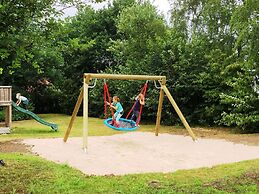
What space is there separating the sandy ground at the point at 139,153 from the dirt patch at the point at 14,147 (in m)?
0.23

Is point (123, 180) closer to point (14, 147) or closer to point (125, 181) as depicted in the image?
point (125, 181)

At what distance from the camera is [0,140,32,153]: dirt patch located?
11.0 metres

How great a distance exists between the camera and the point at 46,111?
27.8 meters

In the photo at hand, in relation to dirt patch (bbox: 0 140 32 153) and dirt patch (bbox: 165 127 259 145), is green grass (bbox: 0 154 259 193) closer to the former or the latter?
dirt patch (bbox: 0 140 32 153)

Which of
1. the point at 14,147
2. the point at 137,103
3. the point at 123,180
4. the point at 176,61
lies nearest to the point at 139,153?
the point at 123,180

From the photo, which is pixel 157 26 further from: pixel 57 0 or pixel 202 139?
pixel 57 0

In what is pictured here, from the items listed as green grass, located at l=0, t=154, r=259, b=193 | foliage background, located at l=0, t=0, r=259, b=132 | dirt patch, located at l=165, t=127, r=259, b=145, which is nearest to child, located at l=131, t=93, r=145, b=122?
dirt patch, located at l=165, t=127, r=259, b=145

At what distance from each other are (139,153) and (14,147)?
3.77 m

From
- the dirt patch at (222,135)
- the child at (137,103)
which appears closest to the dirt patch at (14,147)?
the child at (137,103)

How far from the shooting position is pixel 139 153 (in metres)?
10.8

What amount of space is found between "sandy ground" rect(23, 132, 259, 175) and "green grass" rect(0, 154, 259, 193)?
63 centimetres

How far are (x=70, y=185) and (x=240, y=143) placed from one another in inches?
300

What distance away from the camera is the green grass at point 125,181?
673cm

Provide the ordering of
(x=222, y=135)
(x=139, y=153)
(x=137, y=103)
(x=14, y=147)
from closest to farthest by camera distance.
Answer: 1. (x=139, y=153)
2. (x=14, y=147)
3. (x=222, y=135)
4. (x=137, y=103)
